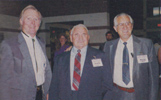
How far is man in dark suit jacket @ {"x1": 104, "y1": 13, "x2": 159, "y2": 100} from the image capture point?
228 cm

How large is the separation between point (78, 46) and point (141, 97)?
3.49ft

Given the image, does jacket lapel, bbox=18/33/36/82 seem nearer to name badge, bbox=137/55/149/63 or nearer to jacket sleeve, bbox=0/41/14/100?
jacket sleeve, bbox=0/41/14/100

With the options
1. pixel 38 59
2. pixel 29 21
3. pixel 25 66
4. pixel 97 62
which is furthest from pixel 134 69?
pixel 29 21

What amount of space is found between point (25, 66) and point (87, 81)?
736mm

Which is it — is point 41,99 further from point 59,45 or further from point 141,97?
point 59,45

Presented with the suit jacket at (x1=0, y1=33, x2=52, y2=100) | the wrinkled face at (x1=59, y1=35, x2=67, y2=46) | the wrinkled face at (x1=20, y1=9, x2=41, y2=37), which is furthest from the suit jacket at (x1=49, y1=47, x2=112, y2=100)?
the wrinkled face at (x1=59, y1=35, x2=67, y2=46)

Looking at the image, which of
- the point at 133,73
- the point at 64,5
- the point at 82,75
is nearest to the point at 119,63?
the point at 133,73

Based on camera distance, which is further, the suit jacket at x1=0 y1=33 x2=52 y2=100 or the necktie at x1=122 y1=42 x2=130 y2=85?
the necktie at x1=122 y1=42 x2=130 y2=85

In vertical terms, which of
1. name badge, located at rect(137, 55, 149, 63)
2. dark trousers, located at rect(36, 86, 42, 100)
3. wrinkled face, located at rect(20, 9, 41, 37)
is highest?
wrinkled face, located at rect(20, 9, 41, 37)

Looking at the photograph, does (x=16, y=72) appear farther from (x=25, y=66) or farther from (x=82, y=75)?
(x=82, y=75)

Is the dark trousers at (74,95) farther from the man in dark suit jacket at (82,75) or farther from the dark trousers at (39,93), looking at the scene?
the dark trousers at (39,93)

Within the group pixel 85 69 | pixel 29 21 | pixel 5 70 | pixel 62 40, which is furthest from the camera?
pixel 62 40

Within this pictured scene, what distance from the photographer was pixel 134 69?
231cm

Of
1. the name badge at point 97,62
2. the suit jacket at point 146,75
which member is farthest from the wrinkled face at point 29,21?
the suit jacket at point 146,75
